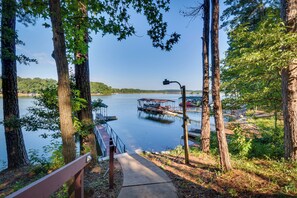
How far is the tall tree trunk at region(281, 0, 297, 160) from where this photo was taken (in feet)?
12.7

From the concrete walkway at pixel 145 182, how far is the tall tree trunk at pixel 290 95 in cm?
323

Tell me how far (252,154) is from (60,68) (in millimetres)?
5916

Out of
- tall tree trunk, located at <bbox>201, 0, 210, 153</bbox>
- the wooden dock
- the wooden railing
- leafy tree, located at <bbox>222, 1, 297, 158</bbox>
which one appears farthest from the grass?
the wooden dock

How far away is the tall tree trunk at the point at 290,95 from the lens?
3877 millimetres

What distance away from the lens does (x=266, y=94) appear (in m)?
5.03

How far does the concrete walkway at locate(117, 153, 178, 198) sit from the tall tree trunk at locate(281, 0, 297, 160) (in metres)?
3.23

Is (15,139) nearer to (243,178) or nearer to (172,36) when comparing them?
(172,36)

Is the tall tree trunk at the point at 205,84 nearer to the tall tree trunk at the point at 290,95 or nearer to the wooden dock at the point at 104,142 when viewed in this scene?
the tall tree trunk at the point at 290,95

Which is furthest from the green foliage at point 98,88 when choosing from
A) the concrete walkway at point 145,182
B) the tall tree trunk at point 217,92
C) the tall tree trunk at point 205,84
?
the tall tree trunk at point 217,92

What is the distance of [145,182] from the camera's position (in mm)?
3469

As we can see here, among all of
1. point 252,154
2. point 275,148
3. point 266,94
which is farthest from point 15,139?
point 275,148

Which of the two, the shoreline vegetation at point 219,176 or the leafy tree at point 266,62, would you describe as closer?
the shoreline vegetation at point 219,176

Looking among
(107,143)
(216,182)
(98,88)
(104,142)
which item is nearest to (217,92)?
(216,182)

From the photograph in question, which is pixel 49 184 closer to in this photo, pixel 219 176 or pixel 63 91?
pixel 63 91
